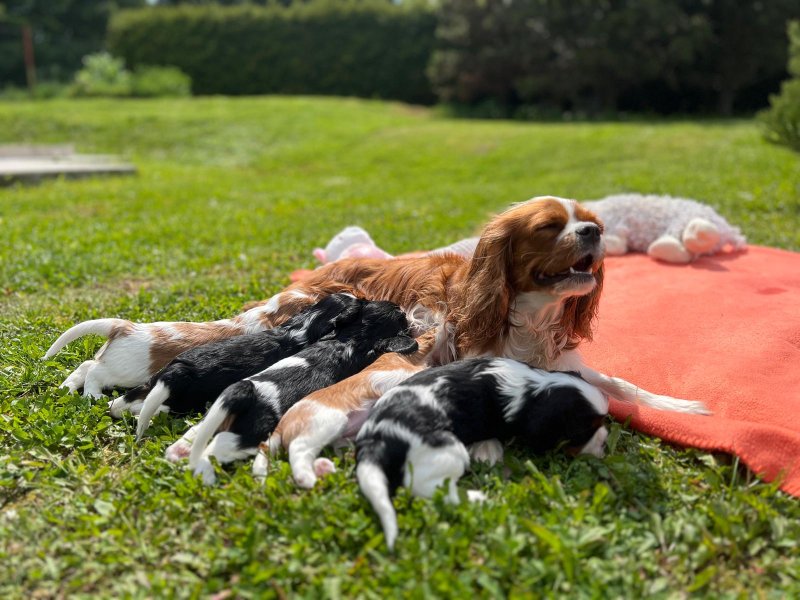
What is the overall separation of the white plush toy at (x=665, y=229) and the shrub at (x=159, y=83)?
23455mm

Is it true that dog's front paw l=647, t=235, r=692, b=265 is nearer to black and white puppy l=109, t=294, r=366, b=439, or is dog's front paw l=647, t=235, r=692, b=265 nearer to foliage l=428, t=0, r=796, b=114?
black and white puppy l=109, t=294, r=366, b=439

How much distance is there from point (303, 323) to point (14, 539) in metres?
1.89

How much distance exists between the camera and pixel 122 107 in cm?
2284

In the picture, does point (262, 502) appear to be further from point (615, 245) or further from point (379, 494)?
point (615, 245)

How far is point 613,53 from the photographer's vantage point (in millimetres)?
25203

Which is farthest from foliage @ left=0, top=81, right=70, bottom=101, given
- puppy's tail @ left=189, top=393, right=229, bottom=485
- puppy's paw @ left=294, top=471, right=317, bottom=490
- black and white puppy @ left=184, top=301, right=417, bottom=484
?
puppy's paw @ left=294, top=471, right=317, bottom=490

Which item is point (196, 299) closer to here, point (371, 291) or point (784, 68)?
point (371, 291)

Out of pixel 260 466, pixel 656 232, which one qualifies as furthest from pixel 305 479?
pixel 656 232

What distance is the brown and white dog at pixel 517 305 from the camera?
3857mm

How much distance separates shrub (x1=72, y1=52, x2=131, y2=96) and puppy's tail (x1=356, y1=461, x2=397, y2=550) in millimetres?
27365

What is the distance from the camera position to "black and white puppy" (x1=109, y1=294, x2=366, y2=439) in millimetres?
3766

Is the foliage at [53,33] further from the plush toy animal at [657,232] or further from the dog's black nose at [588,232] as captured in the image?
the dog's black nose at [588,232]

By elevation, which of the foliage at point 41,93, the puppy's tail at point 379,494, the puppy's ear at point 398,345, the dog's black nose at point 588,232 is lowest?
the foliage at point 41,93

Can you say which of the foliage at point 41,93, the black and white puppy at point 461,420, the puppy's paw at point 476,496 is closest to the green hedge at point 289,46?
the foliage at point 41,93
